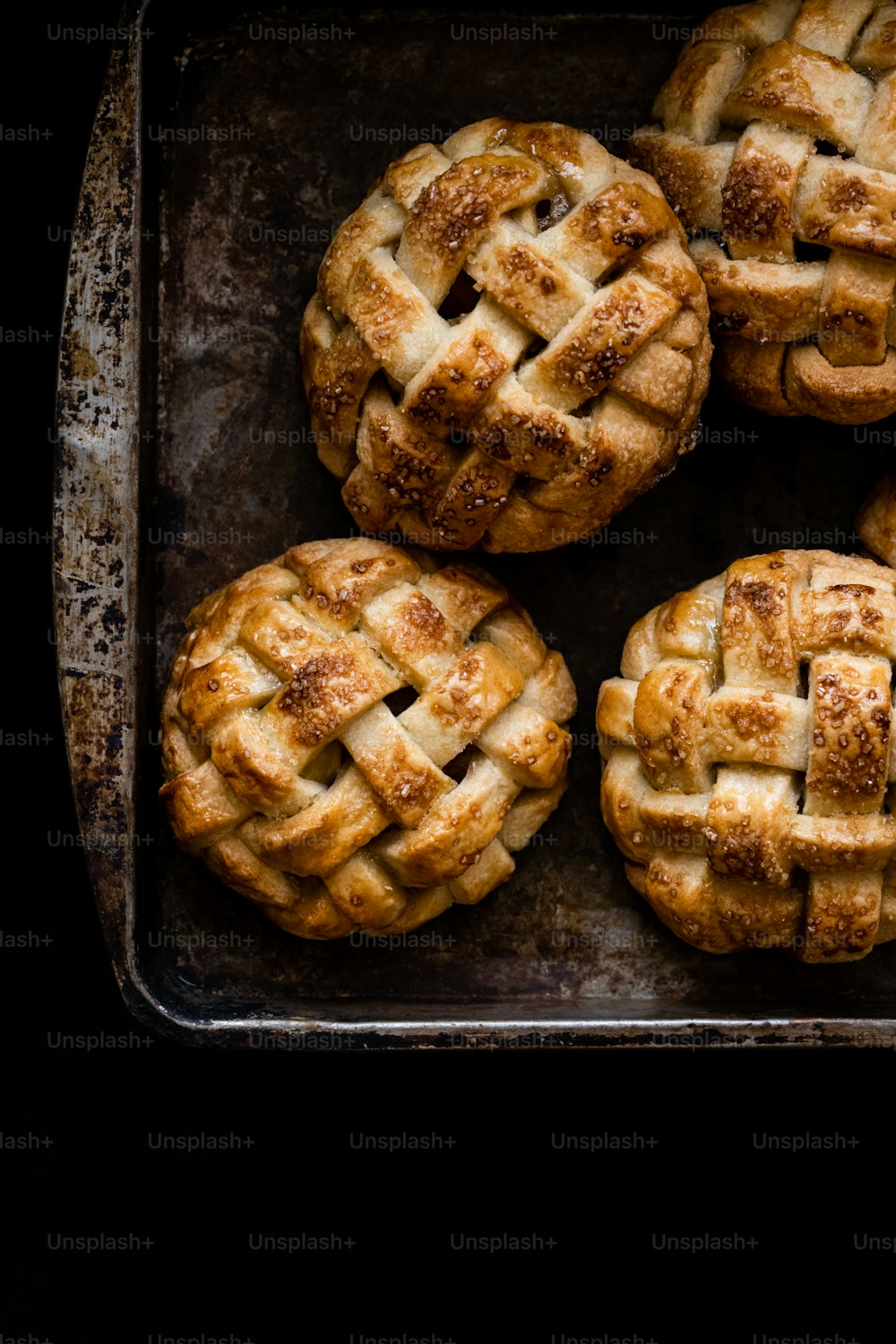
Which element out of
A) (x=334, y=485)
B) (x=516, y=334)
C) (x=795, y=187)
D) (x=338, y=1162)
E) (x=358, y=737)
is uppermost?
(x=795, y=187)

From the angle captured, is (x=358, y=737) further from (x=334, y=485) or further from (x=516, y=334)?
(x=516, y=334)

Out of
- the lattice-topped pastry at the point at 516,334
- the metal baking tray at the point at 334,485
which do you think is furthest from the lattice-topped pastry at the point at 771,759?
the lattice-topped pastry at the point at 516,334

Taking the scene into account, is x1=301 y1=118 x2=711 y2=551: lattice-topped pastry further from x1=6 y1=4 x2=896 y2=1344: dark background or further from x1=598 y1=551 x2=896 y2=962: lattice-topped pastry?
x1=6 y1=4 x2=896 y2=1344: dark background

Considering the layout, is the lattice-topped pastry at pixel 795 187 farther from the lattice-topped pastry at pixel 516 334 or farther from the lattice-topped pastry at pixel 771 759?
the lattice-topped pastry at pixel 771 759

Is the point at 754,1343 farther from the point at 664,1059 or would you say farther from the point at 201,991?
the point at 201,991

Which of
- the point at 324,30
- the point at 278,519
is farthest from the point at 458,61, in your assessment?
the point at 278,519

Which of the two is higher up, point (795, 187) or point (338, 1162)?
point (795, 187)

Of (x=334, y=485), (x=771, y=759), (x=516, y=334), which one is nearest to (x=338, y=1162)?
(x=771, y=759)
